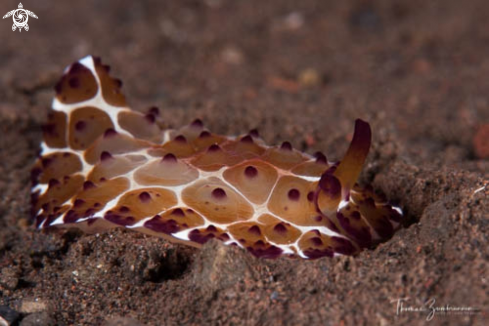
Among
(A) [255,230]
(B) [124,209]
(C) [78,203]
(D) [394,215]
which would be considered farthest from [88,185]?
(D) [394,215]

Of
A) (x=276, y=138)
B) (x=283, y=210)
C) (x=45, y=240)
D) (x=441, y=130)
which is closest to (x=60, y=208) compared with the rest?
(x=45, y=240)

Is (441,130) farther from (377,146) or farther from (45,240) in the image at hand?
(45,240)

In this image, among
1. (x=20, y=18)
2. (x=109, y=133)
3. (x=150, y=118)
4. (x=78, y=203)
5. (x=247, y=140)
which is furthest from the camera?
(x=20, y=18)

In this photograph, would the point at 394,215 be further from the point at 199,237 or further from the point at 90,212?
the point at 90,212

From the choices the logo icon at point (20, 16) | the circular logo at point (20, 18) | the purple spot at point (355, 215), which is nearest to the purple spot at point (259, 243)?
the purple spot at point (355, 215)

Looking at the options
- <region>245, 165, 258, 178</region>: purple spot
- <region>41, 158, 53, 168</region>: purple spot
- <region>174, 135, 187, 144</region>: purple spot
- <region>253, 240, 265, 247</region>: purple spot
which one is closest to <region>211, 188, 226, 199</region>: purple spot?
<region>245, 165, 258, 178</region>: purple spot

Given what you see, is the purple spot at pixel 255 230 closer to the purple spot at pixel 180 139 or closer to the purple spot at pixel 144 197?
the purple spot at pixel 144 197

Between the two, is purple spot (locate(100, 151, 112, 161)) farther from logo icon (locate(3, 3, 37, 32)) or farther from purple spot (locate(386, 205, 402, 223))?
logo icon (locate(3, 3, 37, 32))

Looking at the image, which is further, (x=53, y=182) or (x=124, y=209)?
(x=53, y=182)
